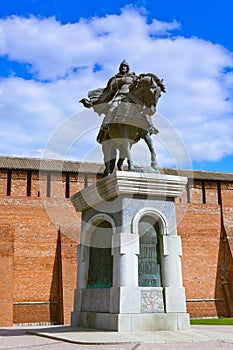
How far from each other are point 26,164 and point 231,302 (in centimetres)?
1027

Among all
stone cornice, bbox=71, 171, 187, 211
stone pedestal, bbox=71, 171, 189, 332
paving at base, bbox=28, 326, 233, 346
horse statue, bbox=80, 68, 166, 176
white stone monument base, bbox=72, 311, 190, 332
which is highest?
A: horse statue, bbox=80, 68, 166, 176

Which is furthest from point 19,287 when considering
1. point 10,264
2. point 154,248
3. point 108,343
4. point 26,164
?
point 108,343

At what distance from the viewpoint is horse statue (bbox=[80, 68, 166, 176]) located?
7020 millimetres

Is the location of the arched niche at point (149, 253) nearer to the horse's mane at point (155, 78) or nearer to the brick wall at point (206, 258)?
the horse's mane at point (155, 78)


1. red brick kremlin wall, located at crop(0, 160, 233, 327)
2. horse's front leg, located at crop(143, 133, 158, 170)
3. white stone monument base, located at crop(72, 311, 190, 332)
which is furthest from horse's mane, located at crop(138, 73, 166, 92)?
red brick kremlin wall, located at crop(0, 160, 233, 327)

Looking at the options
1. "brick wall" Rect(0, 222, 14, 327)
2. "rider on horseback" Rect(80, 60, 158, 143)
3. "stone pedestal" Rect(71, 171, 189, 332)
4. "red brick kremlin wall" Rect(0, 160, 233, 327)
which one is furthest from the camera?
"red brick kremlin wall" Rect(0, 160, 233, 327)

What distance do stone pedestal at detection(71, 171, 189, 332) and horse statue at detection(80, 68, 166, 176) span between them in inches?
24.7

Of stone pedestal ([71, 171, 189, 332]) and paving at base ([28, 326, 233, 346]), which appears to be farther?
stone pedestal ([71, 171, 189, 332])

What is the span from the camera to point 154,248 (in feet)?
21.6

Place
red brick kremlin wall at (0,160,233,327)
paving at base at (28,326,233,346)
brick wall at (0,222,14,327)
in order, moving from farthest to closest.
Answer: red brick kremlin wall at (0,160,233,327), brick wall at (0,222,14,327), paving at base at (28,326,233,346)

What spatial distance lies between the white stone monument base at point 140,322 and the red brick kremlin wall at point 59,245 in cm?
984

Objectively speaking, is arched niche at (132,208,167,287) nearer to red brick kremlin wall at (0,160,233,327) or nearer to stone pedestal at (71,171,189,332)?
stone pedestal at (71,171,189,332)

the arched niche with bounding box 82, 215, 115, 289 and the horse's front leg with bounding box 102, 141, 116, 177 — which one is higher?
the horse's front leg with bounding box 102, 141, 116, 177

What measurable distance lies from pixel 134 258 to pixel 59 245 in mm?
11285
